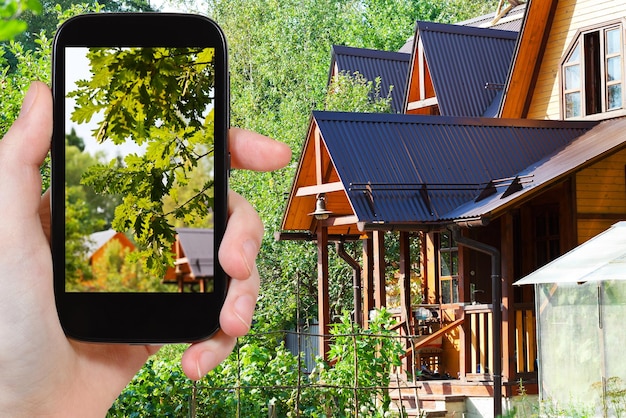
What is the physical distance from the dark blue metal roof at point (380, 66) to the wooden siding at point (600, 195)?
7585 millimetres

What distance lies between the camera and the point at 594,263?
448 inches

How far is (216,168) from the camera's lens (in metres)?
2.63

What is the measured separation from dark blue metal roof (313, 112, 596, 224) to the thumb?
1130cm

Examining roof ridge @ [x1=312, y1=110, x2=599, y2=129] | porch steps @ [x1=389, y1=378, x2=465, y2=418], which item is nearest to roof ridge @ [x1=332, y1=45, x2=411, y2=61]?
roof ridge @ [x1=312, y1=110, x2=599, y2=129]

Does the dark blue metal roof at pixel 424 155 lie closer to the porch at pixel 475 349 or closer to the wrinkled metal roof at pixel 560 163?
the wrinkled metal roof at pixel 560 163

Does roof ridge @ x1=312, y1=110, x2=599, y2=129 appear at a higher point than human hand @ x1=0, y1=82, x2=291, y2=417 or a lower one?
higher

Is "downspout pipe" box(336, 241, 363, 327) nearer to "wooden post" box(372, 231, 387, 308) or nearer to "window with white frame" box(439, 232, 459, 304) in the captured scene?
"window with white frame" box(439, 232, 459, 304)

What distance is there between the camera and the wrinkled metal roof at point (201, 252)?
2629 millimetres

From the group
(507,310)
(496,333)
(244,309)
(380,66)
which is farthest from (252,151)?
(380,66)

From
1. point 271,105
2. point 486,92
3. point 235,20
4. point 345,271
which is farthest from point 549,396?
point 235,20

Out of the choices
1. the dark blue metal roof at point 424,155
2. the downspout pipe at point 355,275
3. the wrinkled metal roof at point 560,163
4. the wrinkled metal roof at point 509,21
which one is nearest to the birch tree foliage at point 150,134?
the wrinkled metal roof at point 560,163

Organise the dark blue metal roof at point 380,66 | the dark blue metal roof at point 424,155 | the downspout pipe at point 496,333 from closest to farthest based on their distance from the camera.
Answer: the downspout pipe at point 496,333 < the dark blue metal roof at point 424,155 < the dark blue metal roof at point 380,66

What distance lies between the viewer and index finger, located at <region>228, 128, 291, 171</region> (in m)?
2.73

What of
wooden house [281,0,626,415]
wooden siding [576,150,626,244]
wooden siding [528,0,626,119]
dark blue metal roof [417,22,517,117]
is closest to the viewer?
wooden house [281,0,626,415]
